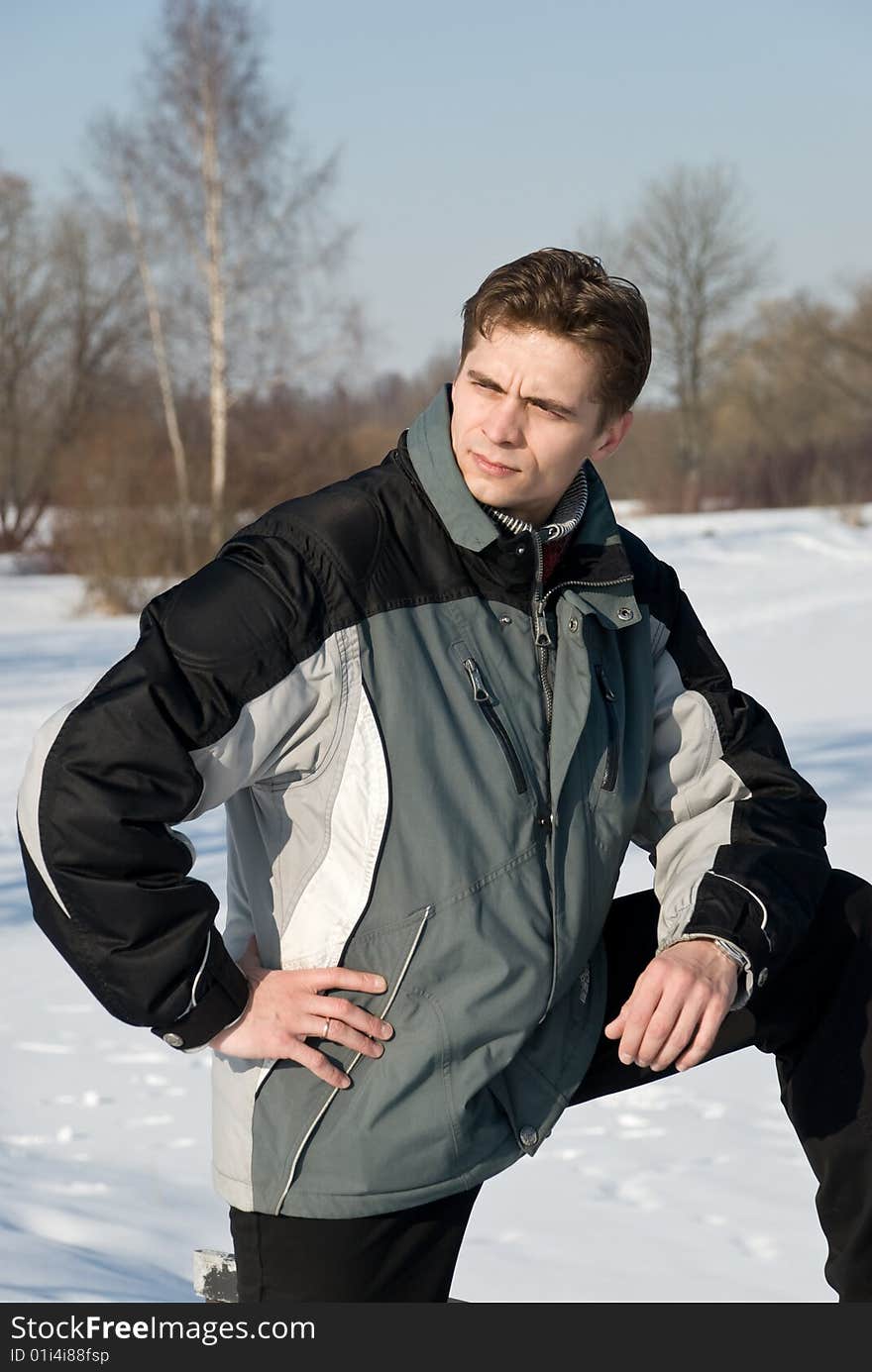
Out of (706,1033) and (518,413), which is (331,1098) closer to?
(706,1033)

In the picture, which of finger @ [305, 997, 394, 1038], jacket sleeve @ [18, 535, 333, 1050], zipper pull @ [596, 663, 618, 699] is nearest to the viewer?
jacket sleeve @ [18, 535, 333, 1050]

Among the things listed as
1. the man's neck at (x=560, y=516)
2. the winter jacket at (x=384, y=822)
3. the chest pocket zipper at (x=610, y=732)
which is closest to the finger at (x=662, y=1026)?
the winter jacket at (x=384, y=822)

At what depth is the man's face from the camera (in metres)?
1.94

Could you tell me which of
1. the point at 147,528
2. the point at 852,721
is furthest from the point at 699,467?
the point at 852,721

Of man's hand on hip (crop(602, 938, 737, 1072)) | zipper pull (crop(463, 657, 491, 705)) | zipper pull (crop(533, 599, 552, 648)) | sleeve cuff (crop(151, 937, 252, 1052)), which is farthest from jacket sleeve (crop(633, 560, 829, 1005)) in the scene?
sleeve cuff (crop(151, 937, 252, 1052))

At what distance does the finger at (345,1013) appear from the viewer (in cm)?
179

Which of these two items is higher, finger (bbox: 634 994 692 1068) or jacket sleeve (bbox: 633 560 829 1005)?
jacket sleeve (bbox: 633 560 829 1005)

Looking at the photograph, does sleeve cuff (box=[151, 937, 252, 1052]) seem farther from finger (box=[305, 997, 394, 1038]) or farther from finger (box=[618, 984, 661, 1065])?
finger (box=[618, 984, 661, 1065])

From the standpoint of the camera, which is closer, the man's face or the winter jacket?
the winter jacket

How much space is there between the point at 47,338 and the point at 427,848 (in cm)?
3154

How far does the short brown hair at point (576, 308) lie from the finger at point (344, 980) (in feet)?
2.72

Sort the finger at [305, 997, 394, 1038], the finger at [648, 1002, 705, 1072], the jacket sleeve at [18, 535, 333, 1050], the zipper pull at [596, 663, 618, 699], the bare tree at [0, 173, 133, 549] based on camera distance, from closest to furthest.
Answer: the jacket sleeve at [18, 535, 333, 1050]
the finger at [305, 997, 394, 1038]
the finger at [648, 1002, 705, 1072]
the zipper pull at [596, 663, 618, 699]
the bare tree at [0, 173, 133, 549]

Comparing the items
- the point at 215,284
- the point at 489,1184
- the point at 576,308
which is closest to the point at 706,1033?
the point at 576,308

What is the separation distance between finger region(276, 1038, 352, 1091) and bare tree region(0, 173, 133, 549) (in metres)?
29.3
